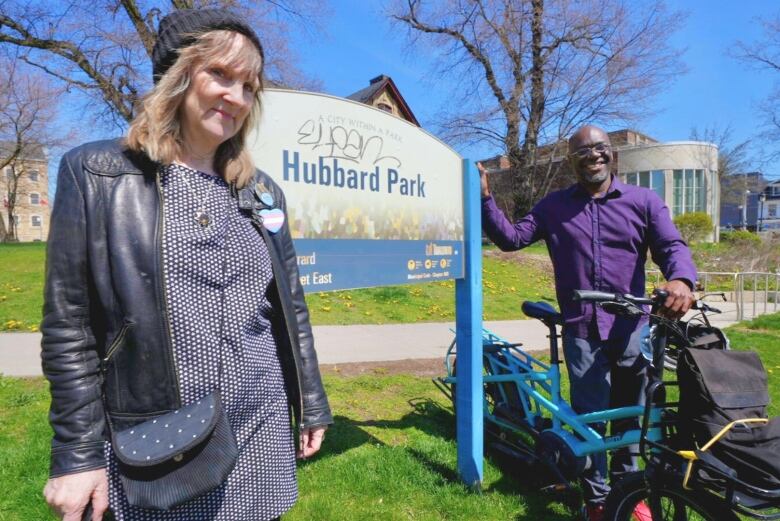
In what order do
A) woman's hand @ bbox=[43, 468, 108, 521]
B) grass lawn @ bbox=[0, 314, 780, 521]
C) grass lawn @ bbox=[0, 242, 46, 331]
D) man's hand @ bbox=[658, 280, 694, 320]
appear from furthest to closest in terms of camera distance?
grass lawn @ bbox=[0, 242, 46, 331] < grass lawn @ bbox=[0, 314, 780, 521] < man's hand @ bbox=[658, 280, 694, 320] < woman's hand @ bbox=[43, 468, 108, 521]

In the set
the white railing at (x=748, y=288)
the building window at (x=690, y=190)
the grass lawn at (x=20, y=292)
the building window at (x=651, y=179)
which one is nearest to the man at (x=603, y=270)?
the grass lawn at (x=20, y=292)

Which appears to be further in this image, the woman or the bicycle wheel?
the bicycle wheel

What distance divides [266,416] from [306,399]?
188 mm

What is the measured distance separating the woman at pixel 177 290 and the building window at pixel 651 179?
3857 centimetres

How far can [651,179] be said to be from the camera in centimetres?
3619

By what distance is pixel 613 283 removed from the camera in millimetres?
2822

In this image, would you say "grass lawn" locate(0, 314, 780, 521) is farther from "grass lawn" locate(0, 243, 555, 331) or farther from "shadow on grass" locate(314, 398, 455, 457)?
"grass lawn" locate(0, 243, 555, 331)

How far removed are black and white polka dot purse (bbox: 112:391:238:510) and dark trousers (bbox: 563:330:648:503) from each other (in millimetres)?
2132

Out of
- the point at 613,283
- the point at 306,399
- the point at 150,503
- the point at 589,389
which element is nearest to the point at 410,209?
the point at 613,283

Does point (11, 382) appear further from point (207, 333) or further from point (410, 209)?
point (207, 333)

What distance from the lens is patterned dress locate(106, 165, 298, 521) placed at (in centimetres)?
130

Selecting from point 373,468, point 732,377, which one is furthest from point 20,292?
point 732,377

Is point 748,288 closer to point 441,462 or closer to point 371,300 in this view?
point 371,300

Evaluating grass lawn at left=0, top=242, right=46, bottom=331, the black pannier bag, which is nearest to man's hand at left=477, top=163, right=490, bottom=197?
the black pannier bag
